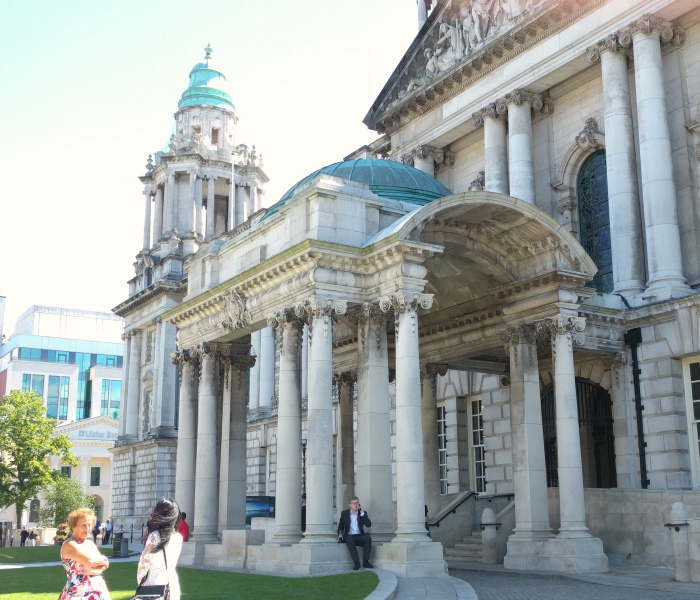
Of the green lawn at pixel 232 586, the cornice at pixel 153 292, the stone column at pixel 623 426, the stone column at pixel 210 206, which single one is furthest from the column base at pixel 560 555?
the stone column at pixel 210 206

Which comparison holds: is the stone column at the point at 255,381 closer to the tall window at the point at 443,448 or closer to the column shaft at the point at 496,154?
the tall window at the point at 443,448

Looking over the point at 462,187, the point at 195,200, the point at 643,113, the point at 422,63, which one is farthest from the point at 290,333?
the point at 195,200

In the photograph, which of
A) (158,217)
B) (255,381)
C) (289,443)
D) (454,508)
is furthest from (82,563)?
(158,217)

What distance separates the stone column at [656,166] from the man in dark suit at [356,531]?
1241 centimetres

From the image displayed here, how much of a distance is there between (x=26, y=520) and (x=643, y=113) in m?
97.6

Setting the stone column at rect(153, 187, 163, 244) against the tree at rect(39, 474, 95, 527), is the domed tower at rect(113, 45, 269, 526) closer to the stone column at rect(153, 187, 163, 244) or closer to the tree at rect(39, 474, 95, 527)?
the stone column at rect(153, 187, 163, 244)

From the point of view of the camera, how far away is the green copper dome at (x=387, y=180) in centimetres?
2648

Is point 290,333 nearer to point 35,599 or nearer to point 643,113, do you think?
point 35,599

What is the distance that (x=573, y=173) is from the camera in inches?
1294

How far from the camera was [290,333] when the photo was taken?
921 inches

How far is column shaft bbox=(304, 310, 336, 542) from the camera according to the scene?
2109cm

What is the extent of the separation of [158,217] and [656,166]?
54.7 meters

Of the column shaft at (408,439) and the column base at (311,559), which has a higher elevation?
the column shaft at (408,439)

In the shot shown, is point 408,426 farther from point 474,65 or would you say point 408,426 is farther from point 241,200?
point 241,200
